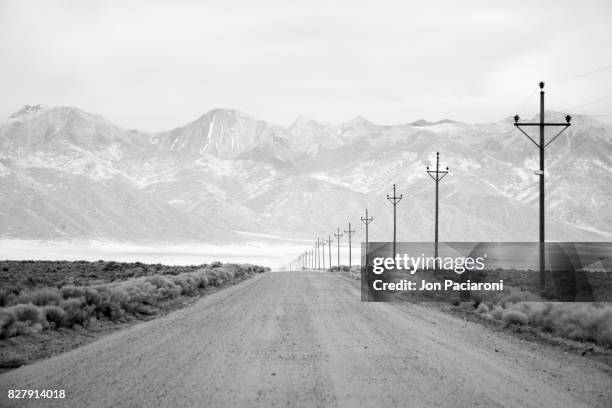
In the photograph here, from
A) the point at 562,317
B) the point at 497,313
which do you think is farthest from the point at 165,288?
the point at 562,317

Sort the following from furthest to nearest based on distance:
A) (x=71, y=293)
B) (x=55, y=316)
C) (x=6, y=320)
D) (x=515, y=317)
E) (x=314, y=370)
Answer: (x=71, y=293) < (x=515, y=317) < (x=55, y=316) < (x=6, y=320) < (x=314, y=370)

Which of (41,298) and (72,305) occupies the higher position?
(41,298)

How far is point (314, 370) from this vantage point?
9.89m

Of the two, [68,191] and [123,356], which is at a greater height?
[68,191]

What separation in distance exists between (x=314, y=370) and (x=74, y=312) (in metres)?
8.70

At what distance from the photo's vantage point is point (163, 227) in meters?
178

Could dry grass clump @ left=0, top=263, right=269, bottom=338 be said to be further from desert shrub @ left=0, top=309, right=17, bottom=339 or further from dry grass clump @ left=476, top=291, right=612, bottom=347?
dry grass clump @ left=476, top=291, right=612, bottom=347

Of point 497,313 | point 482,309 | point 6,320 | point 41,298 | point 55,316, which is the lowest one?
point 482,309

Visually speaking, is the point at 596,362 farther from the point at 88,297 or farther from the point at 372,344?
the point at 88,297

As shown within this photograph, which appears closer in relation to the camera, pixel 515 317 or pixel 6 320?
pixel 6 320

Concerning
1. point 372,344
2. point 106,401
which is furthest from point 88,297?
point 106,401

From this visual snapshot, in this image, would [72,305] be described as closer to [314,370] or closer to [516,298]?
[314,370]

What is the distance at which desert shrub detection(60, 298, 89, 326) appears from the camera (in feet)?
52.6

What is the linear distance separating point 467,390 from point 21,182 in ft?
573
